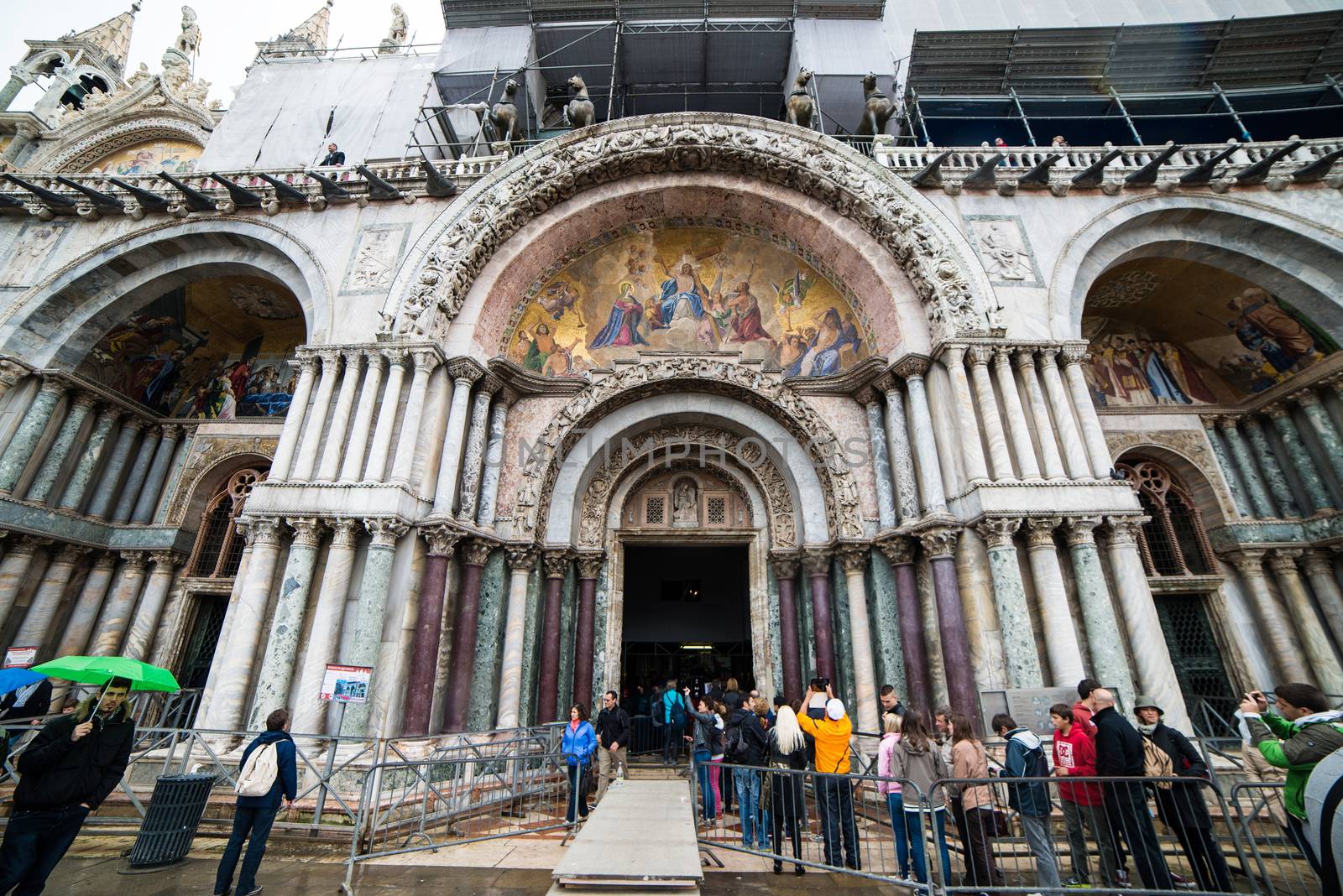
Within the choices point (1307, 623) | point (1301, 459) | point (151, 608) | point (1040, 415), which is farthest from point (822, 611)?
point (151, 608)

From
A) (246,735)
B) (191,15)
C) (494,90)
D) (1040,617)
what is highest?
(191,15)

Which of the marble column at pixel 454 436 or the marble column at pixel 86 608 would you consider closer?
the marble column at pixel 454 436

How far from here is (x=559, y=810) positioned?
8.62 meters

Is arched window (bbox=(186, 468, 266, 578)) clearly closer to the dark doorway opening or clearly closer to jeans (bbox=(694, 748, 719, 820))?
the dark doorway opening

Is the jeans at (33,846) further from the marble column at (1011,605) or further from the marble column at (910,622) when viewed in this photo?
the marble column at (1011,605)

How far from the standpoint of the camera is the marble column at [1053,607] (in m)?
8.48

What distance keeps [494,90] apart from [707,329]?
1025 cm

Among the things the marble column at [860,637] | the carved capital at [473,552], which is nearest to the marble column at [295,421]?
the carved capital at [473,552]

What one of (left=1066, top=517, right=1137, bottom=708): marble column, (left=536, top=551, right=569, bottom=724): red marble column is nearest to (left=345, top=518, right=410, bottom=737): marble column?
(left=536, top=551, right=569, bottom=724): red marble column

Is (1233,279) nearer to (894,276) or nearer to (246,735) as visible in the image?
(894,276)

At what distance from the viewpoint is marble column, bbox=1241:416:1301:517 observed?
12.1m

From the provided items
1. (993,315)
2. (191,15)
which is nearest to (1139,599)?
(993,315)

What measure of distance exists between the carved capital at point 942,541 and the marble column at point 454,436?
328 inches

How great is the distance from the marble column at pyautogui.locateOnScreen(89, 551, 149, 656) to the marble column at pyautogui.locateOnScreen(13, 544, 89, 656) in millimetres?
755
